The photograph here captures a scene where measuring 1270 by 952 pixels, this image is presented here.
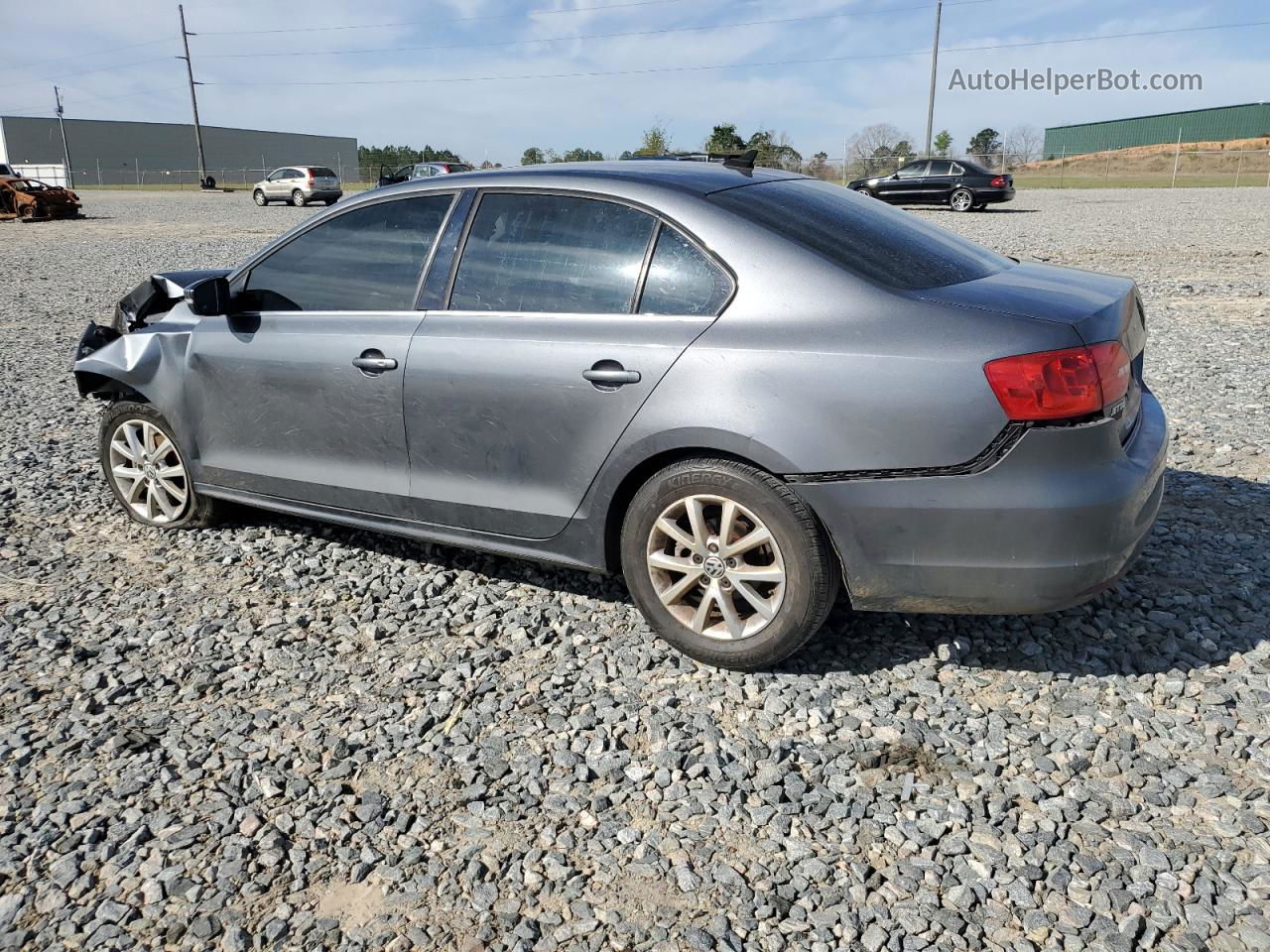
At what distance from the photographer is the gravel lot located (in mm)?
2447

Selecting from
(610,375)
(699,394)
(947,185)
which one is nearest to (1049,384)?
(699,394)

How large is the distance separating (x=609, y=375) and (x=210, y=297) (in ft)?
6.66

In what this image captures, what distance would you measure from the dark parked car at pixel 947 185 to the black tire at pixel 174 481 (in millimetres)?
26522

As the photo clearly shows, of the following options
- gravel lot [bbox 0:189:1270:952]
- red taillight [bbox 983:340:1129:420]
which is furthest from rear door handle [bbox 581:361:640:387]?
red taillight [bbox 983:340:1129:420]

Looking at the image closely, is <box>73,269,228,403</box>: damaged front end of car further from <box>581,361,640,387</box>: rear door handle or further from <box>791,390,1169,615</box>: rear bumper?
<box>791,390,1169,615</box>: rear bumper

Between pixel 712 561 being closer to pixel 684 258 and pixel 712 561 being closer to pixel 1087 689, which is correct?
pixel 684 258

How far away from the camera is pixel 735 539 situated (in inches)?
133

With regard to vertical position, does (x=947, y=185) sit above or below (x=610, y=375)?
above

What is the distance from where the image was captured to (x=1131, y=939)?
231 cm

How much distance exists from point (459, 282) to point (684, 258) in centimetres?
98

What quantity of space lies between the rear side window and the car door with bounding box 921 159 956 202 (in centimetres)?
2720

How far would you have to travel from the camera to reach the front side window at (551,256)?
360cm

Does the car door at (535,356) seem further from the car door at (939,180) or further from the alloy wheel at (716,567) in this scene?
the car door at (939,180)

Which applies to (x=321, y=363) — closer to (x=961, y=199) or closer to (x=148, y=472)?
(x=148, y=472)
